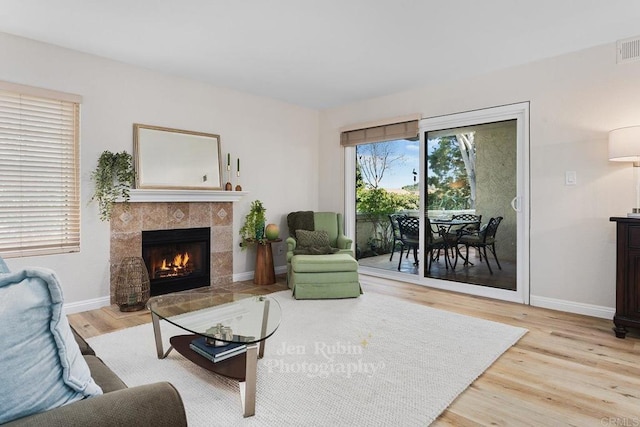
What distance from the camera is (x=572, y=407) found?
1.89 metres

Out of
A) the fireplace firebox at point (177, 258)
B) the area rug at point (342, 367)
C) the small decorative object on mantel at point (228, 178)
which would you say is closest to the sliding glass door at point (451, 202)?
the area rug at point (342, 367)

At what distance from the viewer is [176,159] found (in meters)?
4.11

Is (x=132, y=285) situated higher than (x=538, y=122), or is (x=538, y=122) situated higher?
(x=538, y=122)

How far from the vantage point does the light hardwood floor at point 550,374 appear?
182 centimetres

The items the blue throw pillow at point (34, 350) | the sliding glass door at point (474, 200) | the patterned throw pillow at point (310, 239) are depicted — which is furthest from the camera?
the patterned throw pillow at point (310, 239)

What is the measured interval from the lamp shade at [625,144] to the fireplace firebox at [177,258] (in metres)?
4.18

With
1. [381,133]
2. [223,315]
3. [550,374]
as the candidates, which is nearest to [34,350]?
[223,315]

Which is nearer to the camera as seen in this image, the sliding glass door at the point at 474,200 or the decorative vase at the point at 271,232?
the sliding glass door at the point at 474,200

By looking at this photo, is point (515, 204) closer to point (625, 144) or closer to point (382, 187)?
point (625, 144)

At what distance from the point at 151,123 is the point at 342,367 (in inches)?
129

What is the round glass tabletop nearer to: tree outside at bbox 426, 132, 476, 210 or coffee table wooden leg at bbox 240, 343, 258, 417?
coffee table wooden leg at bbox 240, 343, 258, 417

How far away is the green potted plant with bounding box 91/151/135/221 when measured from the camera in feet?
11.5

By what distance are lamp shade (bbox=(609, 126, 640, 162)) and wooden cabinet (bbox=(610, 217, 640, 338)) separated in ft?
1.70

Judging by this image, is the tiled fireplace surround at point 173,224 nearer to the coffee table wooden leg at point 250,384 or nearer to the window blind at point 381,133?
the window blind at point 381,133
